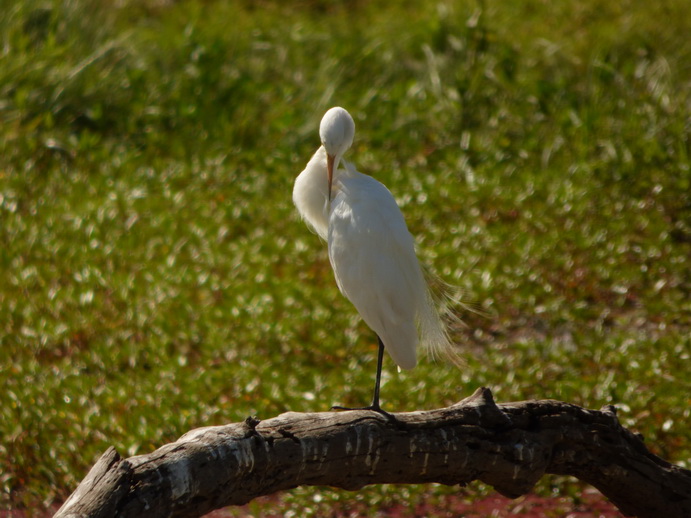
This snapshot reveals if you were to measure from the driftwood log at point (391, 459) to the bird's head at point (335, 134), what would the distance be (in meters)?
0.95

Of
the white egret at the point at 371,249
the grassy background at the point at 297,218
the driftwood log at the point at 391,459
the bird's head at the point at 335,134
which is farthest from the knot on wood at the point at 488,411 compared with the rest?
the grassy background at the point at 297,218

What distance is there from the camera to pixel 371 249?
Answer: 3412mm

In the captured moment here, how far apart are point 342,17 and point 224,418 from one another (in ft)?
19.3

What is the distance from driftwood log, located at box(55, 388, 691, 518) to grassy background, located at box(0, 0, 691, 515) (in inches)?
A: 39.2

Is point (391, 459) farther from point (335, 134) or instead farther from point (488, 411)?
point (335, 134)

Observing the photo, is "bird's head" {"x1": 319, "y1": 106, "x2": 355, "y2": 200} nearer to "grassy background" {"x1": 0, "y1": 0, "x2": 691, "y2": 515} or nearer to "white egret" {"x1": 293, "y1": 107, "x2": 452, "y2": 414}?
"white egret" {"x1": 293, "y1": 107, "x2": 452, "y2": 414}

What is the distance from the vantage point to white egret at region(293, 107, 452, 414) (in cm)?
342

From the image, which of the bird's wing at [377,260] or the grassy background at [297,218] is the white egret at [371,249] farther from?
the grassy background at [297,218]

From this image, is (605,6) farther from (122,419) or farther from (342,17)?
(122,419)

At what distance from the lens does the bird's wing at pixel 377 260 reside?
11.2 ft

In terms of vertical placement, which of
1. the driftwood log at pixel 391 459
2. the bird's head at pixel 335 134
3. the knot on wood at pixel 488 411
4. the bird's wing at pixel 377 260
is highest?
the bird's head at pixel 335 134

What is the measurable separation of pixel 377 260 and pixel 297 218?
2.98m

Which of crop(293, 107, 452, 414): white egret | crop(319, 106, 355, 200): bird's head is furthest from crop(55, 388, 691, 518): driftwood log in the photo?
crop(319, 106, 355, 200): bird's head

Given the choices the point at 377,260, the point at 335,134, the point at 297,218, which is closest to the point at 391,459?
the point at 377,260
